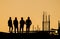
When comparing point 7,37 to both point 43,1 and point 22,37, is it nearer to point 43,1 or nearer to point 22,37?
point 22,37

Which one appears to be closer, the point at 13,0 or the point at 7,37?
the point at 7,37

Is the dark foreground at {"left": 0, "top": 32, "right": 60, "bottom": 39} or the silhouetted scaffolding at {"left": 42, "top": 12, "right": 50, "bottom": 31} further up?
the silhouetted scaffolding at {"left": 42, "top": 12, "right": 50, "bottom": 31}

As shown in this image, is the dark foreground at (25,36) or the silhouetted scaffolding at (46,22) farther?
the silhouetted scaffolding at (46,22)

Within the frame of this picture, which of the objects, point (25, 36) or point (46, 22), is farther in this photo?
point (46, 22)

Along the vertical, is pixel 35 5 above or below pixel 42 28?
above

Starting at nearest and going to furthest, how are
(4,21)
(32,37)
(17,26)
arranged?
(32,37) < (17,26) < (4,21)

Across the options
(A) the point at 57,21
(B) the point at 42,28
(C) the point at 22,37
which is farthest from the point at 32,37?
(A) the point at 57,21

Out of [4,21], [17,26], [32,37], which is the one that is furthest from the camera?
[4,21]

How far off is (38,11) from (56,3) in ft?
1.27

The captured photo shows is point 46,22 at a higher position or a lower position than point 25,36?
higher

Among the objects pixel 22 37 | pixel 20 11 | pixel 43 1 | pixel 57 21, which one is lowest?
pixel 22 37

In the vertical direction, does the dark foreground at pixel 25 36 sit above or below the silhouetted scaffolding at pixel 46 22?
below

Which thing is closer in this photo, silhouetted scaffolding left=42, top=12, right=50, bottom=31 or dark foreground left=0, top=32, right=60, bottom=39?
dark foreground left=0, top=32, right=60, bottom=39

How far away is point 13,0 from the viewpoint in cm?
300
